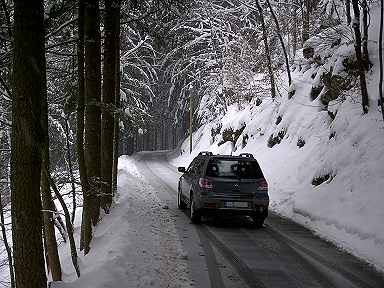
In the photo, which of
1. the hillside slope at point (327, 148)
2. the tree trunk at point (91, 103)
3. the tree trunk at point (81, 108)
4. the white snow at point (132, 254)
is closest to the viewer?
the white snow at point (132, 254)

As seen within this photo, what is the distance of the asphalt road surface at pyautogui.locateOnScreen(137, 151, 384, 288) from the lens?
7.07 meters

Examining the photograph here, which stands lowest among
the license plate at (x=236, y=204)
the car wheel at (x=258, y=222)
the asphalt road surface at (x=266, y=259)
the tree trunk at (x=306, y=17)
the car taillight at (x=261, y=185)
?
the asphalt road surface at (x=266, y=259)

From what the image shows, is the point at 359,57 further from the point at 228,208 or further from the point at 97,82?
the point at 97,82

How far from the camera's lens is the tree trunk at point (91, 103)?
852cm

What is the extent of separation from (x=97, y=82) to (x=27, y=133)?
4897mm

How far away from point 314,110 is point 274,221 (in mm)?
9239

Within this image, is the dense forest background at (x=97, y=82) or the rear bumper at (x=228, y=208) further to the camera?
the rear bumper at (x=228, y=208)

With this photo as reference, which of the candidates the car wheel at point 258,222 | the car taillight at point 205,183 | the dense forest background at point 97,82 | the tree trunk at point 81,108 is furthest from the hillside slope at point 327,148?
the tree trunk at point 81,108

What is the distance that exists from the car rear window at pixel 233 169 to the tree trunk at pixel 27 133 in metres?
7.02

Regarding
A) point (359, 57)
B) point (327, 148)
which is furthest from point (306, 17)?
point (359, 57)

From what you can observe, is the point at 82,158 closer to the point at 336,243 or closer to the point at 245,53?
the point at 336,243

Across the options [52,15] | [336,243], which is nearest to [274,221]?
[336,243]

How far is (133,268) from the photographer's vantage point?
7145 mm

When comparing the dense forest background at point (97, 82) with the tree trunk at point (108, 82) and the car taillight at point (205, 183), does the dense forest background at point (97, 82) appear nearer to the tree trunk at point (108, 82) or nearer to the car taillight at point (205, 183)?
the tree trunk at point (108, 82)
